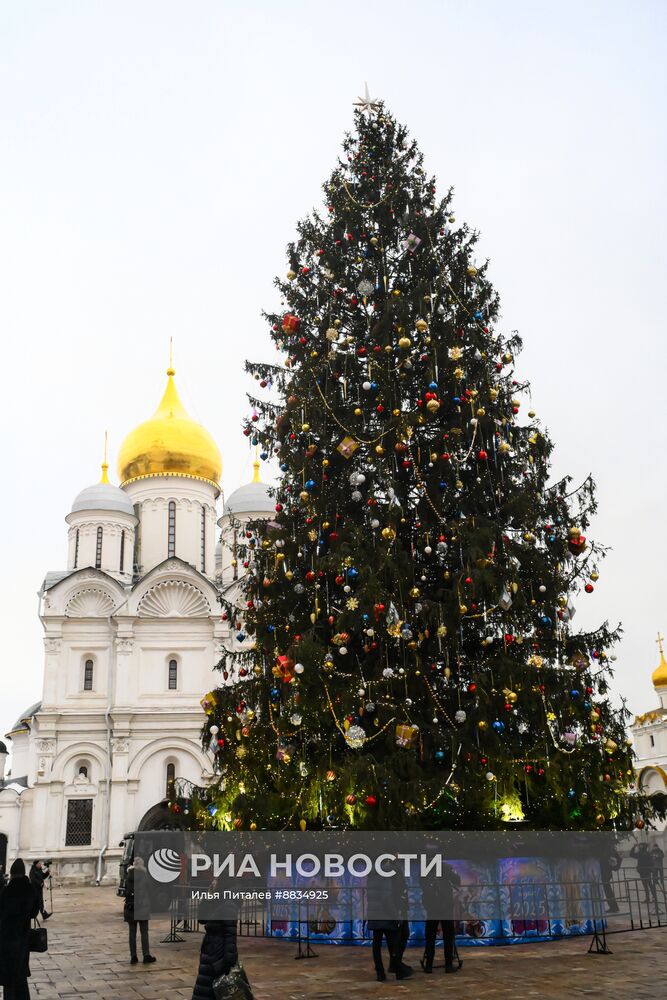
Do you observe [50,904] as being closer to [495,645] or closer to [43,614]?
[43,614]

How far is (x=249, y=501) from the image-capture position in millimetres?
36781

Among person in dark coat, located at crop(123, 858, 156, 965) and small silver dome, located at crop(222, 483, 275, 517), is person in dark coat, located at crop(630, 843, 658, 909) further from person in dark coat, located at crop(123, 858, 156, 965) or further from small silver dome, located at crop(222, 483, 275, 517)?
small silver dome, located at crop(222, 483, 275, 517)

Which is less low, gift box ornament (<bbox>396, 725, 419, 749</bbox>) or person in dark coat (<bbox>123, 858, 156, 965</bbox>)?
gift box ornament (<bbox>396, 725, 419, 749</bbox>)

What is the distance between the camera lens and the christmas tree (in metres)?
10.3

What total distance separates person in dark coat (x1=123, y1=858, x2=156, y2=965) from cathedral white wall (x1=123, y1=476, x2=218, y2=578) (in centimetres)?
2403

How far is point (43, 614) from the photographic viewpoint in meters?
31.5

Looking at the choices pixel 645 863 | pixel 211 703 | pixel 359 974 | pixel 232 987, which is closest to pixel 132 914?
pixel 211 703

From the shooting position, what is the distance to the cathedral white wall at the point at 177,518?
36.2m

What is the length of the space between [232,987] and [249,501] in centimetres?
3104

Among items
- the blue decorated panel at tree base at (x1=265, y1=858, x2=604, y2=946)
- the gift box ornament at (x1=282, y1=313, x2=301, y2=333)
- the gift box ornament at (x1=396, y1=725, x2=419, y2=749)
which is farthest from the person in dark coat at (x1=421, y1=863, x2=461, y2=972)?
the gift box ornament at (x1=282, y1=313, x2=301, y2=333)

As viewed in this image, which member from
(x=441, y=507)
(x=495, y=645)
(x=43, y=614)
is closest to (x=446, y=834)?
(x=495, y=645)

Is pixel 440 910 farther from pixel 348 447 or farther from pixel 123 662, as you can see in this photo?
pixel 123 662

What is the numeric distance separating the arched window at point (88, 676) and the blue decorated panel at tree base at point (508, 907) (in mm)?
21128

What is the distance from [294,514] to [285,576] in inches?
34.7
